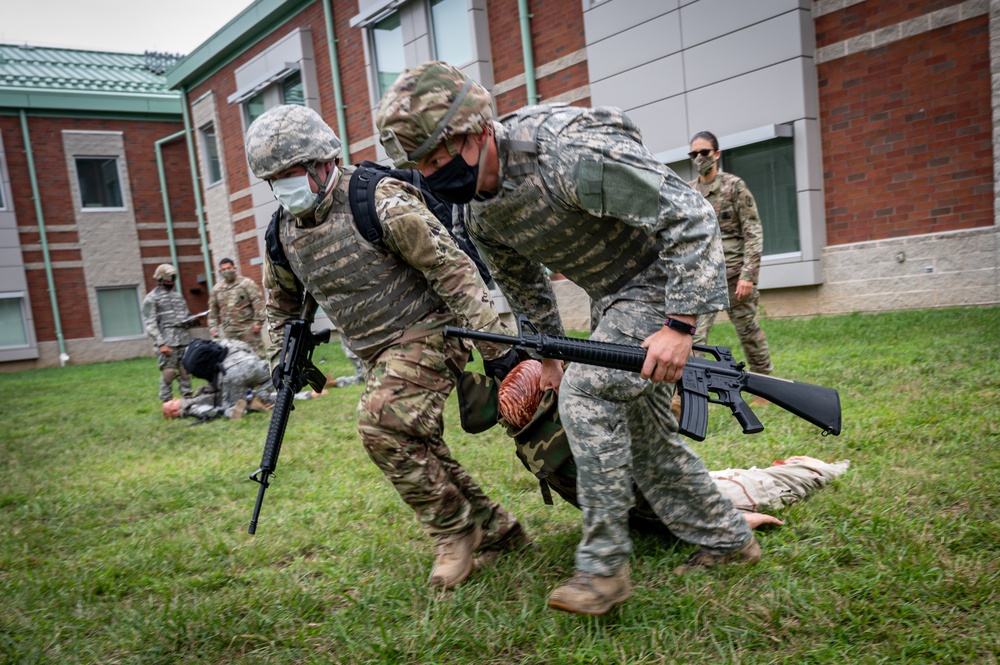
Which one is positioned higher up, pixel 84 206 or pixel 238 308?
pixel 84 206

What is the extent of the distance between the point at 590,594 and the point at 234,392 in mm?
7436

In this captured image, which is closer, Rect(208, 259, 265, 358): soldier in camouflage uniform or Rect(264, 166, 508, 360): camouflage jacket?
Rect(264, 166, 508, 360): camouflage jacket

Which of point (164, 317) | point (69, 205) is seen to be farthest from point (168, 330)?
point (69, 205)

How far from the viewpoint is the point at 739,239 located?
6.29m

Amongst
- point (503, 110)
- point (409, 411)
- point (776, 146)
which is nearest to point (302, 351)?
point (409, 411)

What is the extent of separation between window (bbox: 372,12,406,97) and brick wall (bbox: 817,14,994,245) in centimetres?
886

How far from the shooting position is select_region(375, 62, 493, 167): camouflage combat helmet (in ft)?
8.02

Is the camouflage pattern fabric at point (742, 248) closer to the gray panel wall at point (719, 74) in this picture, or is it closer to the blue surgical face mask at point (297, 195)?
the blue surgical face mask at point (297, 195)

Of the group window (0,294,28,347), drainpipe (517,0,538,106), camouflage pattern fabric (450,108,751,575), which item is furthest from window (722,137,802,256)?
window (0,294,28,347)

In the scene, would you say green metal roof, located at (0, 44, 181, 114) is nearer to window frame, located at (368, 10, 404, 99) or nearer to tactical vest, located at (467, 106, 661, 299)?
window frame, located at (368, 10, 404, 99)

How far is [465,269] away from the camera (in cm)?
312

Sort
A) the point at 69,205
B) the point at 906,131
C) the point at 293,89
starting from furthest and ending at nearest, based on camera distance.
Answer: the point at 69,205
the point at 293,89
the point at 906,131

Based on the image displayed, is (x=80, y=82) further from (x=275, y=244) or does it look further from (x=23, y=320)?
(x=275, y=244)

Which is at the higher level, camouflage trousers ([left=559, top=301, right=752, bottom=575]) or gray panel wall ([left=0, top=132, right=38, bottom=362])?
gray panel wall ([left=0, top=132, right=38, bottom=362])
